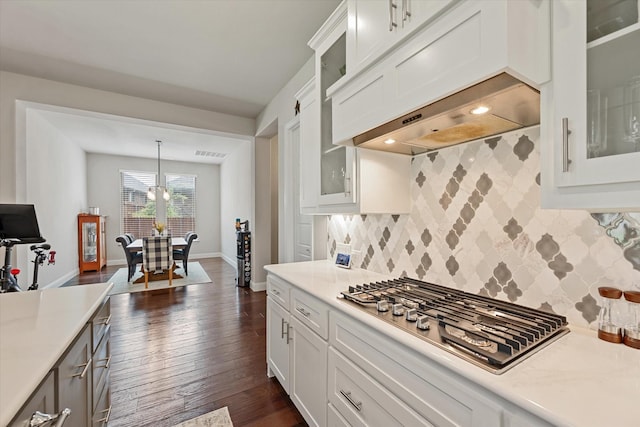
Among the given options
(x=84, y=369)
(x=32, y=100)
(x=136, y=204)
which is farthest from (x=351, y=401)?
(x=136, y=204)

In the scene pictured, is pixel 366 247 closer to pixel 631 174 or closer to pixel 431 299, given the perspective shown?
pixel 431 299

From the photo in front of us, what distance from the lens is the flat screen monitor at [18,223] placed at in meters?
1.83

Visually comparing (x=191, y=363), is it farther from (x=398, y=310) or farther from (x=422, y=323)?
(x=422, y=323)

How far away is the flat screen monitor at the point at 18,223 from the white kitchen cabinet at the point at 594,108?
112 inches

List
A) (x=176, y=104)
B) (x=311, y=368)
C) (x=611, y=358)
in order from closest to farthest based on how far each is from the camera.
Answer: (x=611, y=358)
(x=311, y=368)
(x=176, y=104)

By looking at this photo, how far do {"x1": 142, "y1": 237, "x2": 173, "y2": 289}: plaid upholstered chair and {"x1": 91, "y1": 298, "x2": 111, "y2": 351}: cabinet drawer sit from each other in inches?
146

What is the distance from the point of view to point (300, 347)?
1.64m

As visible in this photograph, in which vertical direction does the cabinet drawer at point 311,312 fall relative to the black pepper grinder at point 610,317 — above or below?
below

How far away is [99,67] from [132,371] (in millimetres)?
3260

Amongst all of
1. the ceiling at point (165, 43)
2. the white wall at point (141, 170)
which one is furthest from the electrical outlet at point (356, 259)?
the white wall at point (141, 170)

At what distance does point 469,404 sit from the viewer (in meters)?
0.75

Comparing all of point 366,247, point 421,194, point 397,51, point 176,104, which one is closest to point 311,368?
point 366,247

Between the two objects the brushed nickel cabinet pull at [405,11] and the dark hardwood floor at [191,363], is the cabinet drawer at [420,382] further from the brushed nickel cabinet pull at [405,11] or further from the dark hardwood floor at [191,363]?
the brushed nickel cabinet pull at [405,11]

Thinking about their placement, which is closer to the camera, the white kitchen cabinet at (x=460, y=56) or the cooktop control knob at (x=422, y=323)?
the white kitchen cabinet at (x=460, y=56)
